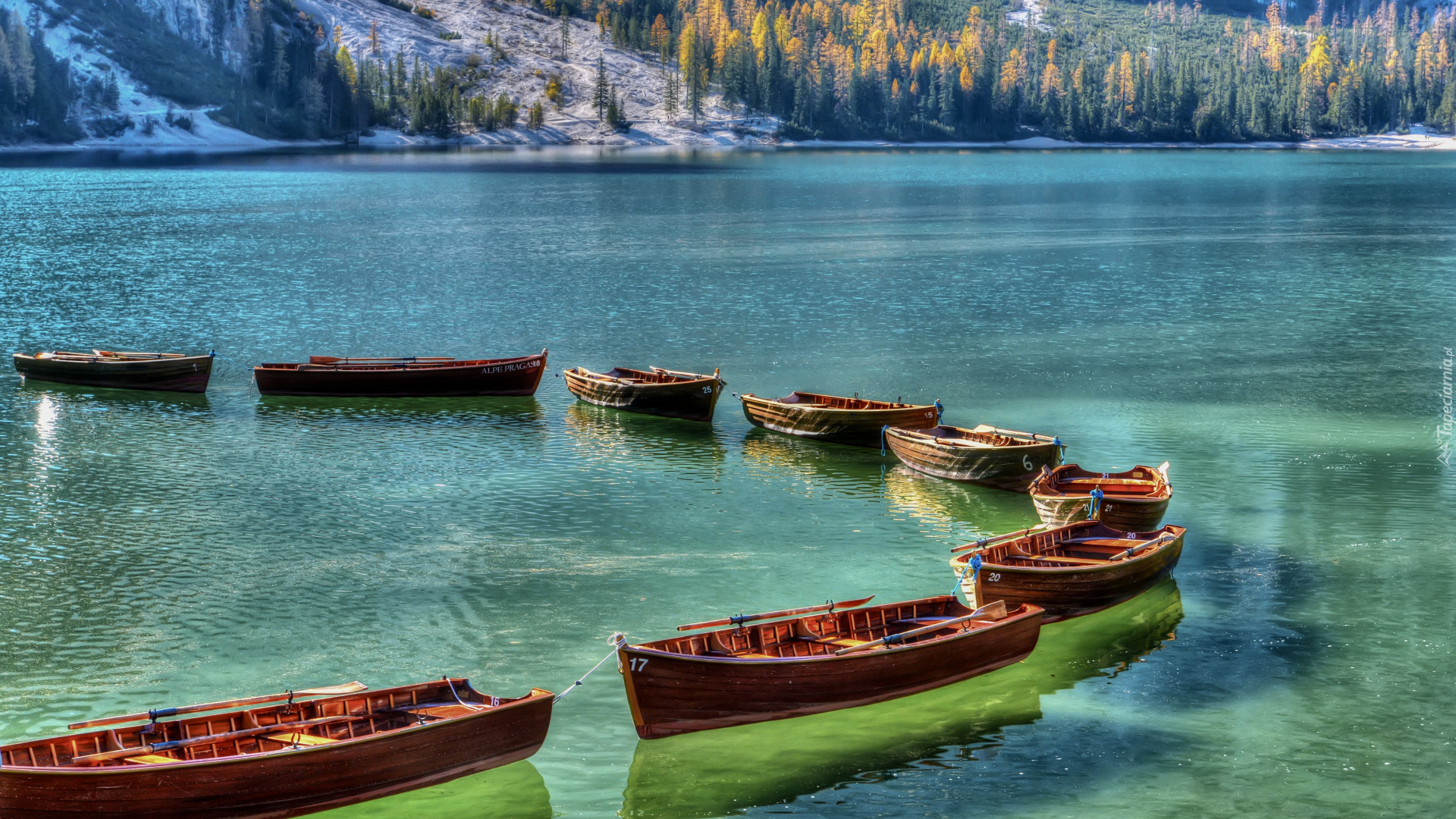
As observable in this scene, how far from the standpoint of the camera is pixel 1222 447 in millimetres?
48625

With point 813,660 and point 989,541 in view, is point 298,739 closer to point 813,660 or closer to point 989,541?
point 813,660

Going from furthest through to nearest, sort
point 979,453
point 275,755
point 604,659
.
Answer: point 979,453 → point 604,659 → point 275,755

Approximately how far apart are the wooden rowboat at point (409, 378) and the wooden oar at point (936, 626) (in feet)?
104

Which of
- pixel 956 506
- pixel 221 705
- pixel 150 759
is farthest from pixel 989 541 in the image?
pixel 150 759

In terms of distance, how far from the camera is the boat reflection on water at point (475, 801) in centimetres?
2303

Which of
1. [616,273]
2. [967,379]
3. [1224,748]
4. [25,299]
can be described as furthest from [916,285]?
[1224,748]

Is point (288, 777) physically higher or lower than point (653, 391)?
lower

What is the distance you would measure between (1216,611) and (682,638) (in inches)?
574

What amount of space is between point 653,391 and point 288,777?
32597 millimetres

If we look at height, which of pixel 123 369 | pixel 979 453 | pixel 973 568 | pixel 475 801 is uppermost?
pixel 123 369

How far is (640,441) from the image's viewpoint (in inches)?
2008

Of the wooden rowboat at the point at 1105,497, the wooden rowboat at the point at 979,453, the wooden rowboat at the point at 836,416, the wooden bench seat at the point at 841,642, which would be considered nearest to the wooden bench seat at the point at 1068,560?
the wooden rowboat at the point at 1105,497

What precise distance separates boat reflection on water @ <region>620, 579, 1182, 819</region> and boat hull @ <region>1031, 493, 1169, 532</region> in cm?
548

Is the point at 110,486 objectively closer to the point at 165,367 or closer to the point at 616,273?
the point at 165,367
